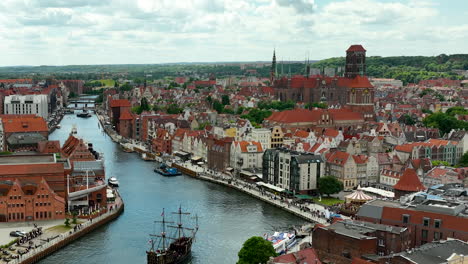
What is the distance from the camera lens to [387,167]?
5512 cm

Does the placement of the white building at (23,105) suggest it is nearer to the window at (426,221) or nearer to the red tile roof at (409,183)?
the red tile roof at (409,183)

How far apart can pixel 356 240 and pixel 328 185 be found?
1844 centimetres

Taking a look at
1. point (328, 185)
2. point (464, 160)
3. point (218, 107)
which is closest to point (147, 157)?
point (328, 185)

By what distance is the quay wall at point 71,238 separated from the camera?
33688 mm

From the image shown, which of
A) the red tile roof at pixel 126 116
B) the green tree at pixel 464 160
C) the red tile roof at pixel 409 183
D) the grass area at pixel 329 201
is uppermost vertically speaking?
the red tile roof at pixel 126 116

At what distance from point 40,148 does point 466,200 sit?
135 feet

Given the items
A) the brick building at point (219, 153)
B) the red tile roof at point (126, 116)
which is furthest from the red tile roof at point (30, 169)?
the red tile roof at point (126, 116)

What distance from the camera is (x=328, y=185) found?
4797cm

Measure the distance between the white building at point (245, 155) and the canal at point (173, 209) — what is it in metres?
4.42

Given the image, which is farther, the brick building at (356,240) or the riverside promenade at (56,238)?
the riverside promenade at (56,238)

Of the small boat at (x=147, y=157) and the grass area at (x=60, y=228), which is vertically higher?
the small boat at (x=147, y=157)

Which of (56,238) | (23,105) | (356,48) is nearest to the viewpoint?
(56,238)

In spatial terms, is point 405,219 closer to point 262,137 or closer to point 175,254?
point 175,254

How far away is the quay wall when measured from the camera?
111ft
